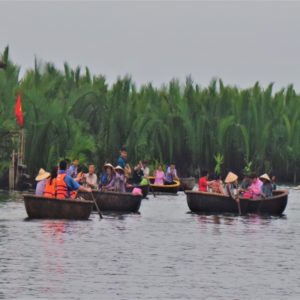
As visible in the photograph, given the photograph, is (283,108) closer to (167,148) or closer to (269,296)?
(167,148)

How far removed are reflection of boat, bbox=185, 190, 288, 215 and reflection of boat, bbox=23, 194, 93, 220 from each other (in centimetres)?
650

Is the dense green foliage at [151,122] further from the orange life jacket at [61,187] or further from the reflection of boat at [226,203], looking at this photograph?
the orange life jacket at [61,187]

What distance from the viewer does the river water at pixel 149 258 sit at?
22.3 m

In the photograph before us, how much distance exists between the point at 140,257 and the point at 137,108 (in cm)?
4939

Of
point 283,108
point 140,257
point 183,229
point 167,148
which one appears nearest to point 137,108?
point 167,148

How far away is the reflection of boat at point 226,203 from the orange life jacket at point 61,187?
7.16m

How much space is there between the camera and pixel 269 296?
21797 millimetres

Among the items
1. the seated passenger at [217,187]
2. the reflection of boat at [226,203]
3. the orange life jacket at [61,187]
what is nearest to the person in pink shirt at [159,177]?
the seated passenger at [217,187]

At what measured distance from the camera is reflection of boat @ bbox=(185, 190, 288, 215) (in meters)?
44.1

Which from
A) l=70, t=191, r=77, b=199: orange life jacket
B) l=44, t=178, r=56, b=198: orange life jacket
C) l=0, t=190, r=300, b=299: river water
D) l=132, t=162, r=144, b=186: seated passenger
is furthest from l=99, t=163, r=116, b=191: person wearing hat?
l=132, t=162, r=144, b=186: seated passenger

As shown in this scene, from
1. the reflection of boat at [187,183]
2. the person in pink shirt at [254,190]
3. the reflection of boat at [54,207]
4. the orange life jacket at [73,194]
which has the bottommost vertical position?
the reflection of boat at [54,207]

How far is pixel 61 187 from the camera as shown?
38.0 metres

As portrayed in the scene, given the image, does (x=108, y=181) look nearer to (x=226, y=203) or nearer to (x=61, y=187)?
(x=226, y=203)

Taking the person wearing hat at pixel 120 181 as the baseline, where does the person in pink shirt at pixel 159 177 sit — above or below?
above
